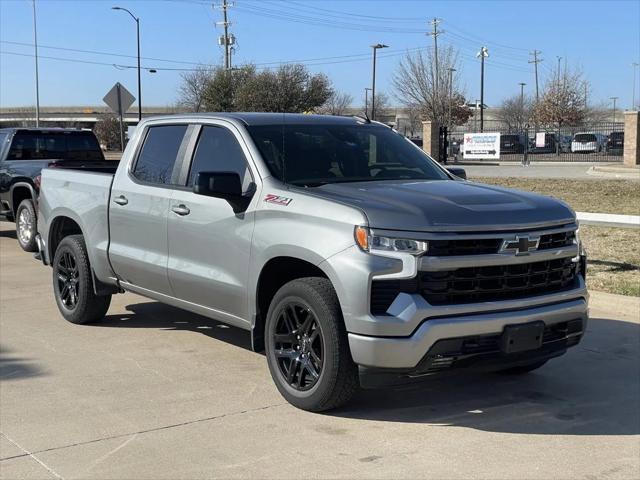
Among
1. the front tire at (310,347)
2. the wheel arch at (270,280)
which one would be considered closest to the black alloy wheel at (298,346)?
the front tire at (310,347)

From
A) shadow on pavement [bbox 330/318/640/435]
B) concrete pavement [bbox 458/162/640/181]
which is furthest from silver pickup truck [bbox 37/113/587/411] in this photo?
concrete pavement [bbox 458/162/640/181]

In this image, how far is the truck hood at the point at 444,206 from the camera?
4.30 meters

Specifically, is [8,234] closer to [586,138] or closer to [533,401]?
[533,401]

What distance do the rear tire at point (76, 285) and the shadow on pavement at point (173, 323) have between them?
0.22 m

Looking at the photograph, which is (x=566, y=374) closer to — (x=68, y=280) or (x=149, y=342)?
(x=149, y=342)

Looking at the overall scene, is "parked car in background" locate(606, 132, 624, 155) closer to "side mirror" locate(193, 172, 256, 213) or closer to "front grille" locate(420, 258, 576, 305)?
"front grille" locate(420, 258, 576, 305)

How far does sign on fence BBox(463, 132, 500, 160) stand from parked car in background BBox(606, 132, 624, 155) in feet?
25.5

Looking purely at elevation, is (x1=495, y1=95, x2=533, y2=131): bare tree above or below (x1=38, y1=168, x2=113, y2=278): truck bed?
above

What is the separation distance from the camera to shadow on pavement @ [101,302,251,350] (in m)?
6.83

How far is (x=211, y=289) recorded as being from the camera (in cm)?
543

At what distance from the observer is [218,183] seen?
4957mm

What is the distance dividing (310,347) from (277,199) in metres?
0.99

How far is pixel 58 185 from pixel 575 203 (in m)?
11.8

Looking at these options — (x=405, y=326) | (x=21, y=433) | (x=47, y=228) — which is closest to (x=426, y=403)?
(x=405, y=326)
